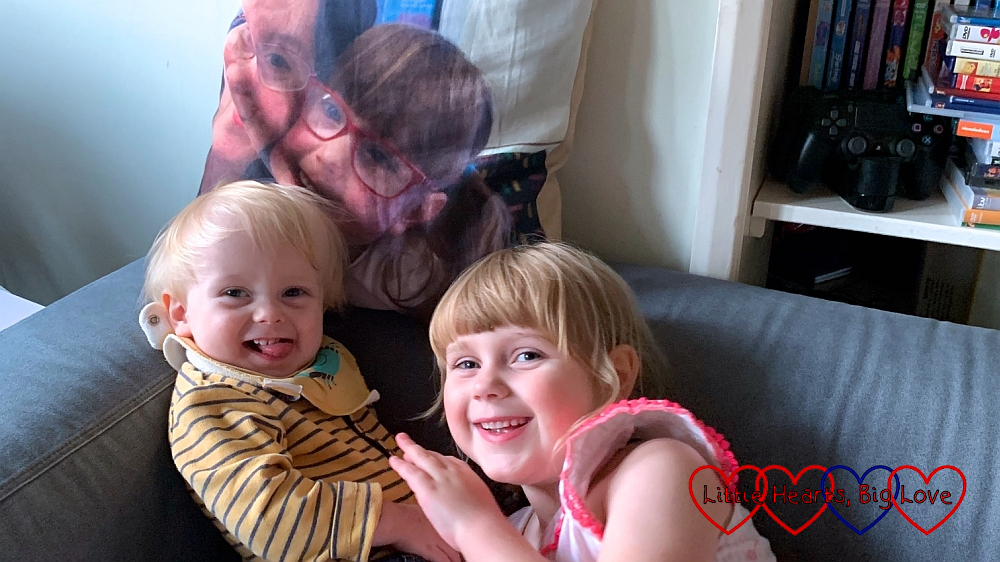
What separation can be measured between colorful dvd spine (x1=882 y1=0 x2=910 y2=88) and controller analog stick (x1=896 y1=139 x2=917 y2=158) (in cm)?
11

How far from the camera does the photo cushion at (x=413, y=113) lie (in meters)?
0.91

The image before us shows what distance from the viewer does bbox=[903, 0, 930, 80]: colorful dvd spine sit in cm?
99

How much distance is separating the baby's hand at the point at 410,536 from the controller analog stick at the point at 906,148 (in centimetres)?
72

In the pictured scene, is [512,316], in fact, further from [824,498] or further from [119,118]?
[119,118]

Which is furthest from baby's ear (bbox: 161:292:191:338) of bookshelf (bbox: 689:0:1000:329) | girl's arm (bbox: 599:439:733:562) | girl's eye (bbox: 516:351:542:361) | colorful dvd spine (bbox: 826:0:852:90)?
colorful dvd spine (bbox: 826:0:852:90)

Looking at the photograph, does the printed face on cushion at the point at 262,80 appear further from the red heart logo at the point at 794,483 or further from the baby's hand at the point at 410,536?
the red heart logo at the point at 794,483

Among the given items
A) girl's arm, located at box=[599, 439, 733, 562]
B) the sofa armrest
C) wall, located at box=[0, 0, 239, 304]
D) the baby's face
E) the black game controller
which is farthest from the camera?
wall, located at box=[0, 0, 239, 304]

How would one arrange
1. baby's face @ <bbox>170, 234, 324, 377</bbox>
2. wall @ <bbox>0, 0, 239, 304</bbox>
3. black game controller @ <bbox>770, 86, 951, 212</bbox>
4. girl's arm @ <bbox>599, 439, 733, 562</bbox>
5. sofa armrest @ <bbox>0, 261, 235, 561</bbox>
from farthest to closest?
wall @ <bbox>0, 0, 239, 304</bbox> → black game controller @ <bbox>770, 86, 951, 212</bbox> → baby's face @ <bbox>170, 234, 324, 377</bbox> → sofa armrest @ <bbox>0, 261, 235, 561</bbox> → girl's arm @ <bbox>599, 439, 733, 562</bbox>

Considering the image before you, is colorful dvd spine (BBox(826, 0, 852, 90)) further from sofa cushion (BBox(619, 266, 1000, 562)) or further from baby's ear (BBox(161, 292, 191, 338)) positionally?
baby's ear (BBox(161, 292, 191, 338))

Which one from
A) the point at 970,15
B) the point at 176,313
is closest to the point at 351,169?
the point at 176,313

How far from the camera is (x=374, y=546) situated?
811mm

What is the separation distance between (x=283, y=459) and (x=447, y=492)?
0.17 meters

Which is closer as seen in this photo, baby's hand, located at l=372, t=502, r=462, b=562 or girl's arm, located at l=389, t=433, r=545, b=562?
girl's arm, located at l=389, t=433, r=545, b=562

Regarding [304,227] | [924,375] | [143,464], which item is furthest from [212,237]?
[924,375]
